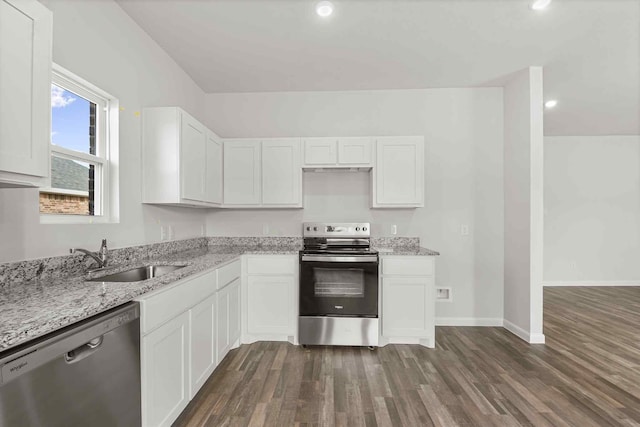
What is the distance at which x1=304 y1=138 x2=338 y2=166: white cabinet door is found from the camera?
130 inches

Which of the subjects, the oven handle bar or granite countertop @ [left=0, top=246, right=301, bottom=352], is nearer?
granite countertop @ [left=0, top=246, right=301, bottom=352]

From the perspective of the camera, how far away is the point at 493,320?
354cm

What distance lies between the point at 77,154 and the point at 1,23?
107 centimetres

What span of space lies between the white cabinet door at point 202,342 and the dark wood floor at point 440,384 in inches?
6.4

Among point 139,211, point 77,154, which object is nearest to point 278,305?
point 139,211

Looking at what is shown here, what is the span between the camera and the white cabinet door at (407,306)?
9.74 feet

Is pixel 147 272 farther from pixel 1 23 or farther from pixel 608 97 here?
pixel 608 97

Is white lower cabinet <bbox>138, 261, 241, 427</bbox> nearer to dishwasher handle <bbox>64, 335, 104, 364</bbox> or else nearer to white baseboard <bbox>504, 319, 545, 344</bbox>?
dishwasher handle <bbox>64, 335, 104, 364</bbox>

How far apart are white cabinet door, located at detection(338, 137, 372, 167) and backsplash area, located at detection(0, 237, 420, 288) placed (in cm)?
95

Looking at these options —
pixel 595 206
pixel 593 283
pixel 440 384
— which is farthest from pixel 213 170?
pixel 593 283

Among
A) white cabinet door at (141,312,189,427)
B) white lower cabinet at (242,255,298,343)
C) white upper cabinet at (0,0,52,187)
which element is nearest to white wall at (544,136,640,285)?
white lower cabinet at (242,255,298,343)

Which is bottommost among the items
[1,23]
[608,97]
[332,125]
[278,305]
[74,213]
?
[278,305]

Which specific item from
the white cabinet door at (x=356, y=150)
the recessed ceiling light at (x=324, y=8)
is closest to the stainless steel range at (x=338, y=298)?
the white cabinet door at (x=356, y=150)

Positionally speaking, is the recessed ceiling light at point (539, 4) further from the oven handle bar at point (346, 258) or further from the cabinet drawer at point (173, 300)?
the cabinet drawer at point (173, 300)
